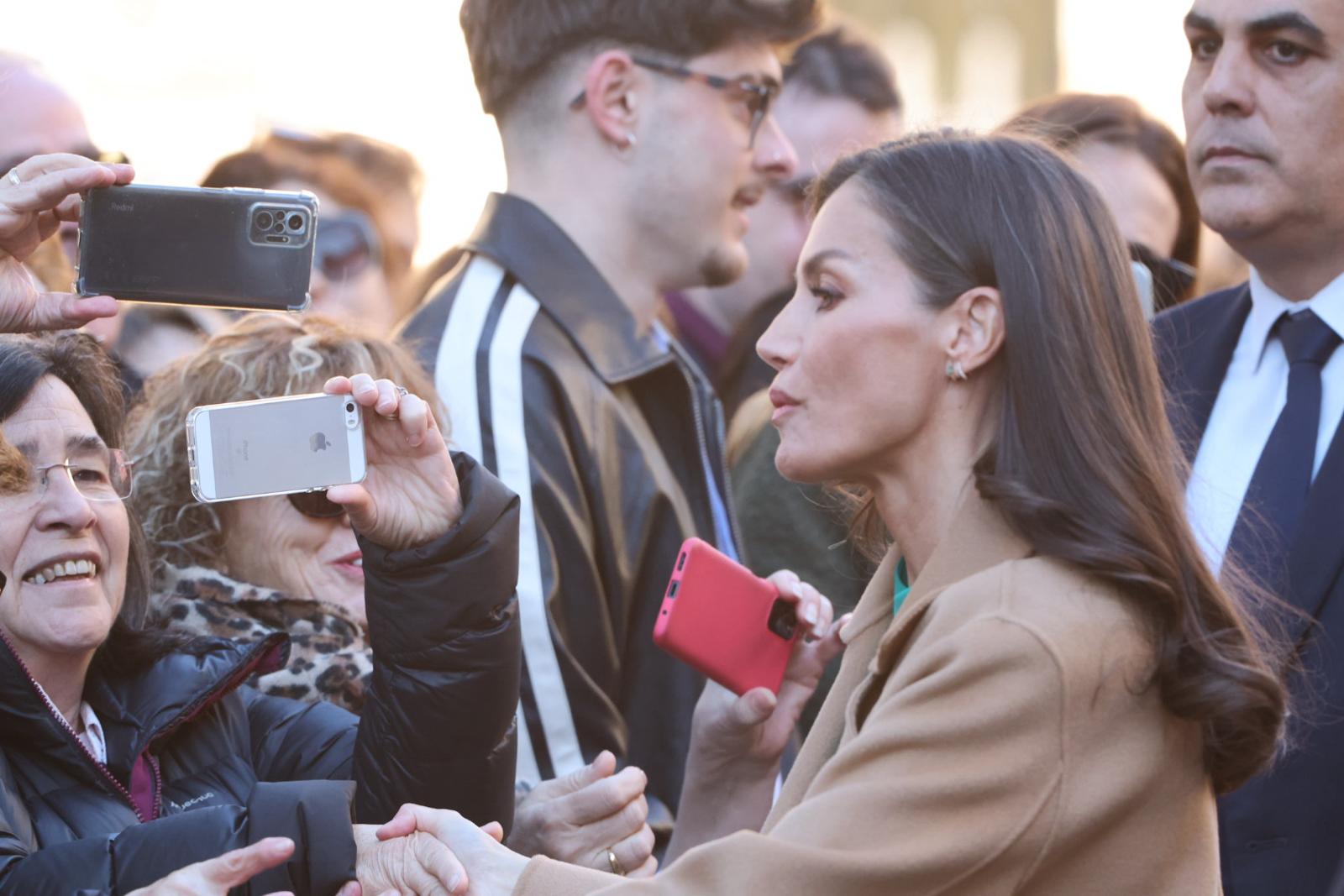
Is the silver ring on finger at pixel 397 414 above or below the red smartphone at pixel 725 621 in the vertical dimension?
above

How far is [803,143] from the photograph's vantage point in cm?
612

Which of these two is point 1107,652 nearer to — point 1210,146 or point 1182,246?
point 1210,146

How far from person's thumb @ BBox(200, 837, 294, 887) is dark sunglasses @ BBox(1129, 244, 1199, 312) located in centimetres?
348

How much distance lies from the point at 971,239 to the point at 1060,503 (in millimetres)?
495

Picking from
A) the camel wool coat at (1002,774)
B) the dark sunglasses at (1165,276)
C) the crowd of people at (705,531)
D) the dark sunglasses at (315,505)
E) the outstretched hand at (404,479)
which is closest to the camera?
the camel wool coat at (1002,774)

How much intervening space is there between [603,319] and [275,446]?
144cm

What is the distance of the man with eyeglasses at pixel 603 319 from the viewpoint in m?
3.83

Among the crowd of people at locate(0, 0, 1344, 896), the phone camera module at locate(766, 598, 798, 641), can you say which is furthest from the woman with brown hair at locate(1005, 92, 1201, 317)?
the phone camera module at locate(766, 598, 798, 641)

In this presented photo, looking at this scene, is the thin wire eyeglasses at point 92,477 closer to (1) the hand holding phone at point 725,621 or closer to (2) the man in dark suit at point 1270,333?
(1) the hand holding phone at point 725,621

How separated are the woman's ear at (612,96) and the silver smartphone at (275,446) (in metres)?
1.64

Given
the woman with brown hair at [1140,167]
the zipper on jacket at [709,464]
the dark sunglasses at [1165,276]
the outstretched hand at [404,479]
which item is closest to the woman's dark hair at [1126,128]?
the woman with brown hair at [1140,167]

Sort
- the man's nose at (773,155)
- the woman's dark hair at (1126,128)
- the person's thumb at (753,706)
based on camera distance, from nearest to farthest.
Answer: the person's thumb at (753,706)
the man's nose at (773,155)
the woman's dark hair at (1126,128)

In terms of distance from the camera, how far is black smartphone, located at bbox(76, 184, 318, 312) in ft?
9.12

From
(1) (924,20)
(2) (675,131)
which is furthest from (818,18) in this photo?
(1) (924,20)
